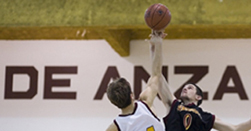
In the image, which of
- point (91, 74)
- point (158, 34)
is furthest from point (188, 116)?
point (91, 74)

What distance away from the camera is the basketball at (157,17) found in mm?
3743

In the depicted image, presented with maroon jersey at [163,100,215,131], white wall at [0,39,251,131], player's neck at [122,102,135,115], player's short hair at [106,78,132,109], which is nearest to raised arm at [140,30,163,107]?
player's neck at [122,102,135,115]

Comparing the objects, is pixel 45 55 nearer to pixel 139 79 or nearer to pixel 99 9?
pixel 139 79

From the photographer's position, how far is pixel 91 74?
718 cm

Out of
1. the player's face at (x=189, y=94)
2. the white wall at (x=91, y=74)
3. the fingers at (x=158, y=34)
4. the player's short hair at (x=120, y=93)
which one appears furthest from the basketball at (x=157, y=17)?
the white wall at (x=91, y=74)

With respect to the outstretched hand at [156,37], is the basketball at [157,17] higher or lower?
higher

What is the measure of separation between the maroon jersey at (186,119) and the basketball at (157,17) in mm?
707

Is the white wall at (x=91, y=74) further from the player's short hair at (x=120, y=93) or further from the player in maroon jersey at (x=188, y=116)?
the player's short hair at (x=120, y=93)

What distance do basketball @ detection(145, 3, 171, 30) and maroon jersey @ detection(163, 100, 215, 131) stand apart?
2.32 feet

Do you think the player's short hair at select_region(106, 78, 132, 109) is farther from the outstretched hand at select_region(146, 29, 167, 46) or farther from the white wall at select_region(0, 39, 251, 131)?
the white wall at select_region(0, 39, 251, 131)

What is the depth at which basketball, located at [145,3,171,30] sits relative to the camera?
12.3 feet

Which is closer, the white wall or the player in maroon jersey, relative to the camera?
the player in maroon jersey

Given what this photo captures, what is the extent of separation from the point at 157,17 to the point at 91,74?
3485mm

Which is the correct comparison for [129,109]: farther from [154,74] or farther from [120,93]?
[154,74]
